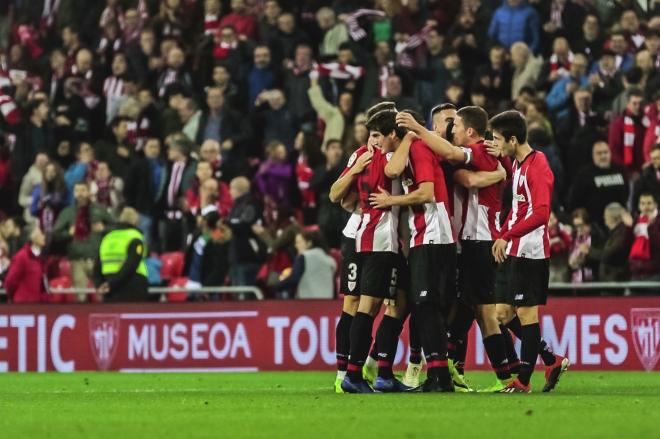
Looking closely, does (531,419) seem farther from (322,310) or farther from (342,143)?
(342,143)

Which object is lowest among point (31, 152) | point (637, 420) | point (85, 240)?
point (637, 420)

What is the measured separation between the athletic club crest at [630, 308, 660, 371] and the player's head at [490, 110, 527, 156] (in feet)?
20.7

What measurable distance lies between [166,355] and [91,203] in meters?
2.94

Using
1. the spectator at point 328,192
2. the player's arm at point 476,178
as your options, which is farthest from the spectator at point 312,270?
the player's arm at point 476,178

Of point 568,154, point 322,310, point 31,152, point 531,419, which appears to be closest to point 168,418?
point 531,419

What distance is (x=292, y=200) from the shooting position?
23.7 meters

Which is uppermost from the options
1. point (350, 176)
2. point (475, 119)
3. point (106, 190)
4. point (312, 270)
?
point (106, 190)

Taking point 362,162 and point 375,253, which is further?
point 362,162

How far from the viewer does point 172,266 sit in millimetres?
23797

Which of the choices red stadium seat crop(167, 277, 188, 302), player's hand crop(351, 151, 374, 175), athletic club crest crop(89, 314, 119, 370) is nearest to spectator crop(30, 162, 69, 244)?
red stadium seat crop(167, 277, 188, 302)

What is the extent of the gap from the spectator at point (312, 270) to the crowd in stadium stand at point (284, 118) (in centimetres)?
3

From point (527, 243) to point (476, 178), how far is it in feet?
2.30

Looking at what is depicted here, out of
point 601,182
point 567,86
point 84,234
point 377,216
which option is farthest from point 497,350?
point 84,234

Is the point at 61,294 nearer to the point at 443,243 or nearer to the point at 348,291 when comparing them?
the point at 348,291
